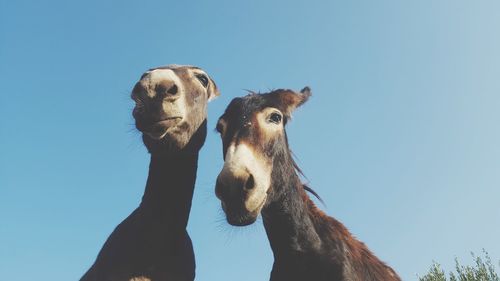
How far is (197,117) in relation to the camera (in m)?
4.58

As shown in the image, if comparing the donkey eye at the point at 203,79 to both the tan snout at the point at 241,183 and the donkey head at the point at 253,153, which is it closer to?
the donkey head at the point at 253,153

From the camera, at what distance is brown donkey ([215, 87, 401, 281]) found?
3289 millimetres

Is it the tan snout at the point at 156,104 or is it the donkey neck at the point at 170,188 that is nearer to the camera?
the tan snout at the point at 156,104

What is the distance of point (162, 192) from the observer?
4.25m

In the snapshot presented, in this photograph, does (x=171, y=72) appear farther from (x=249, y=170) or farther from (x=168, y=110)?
(x=249, y=170)

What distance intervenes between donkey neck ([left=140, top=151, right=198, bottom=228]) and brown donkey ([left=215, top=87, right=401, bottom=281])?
63 centimetres

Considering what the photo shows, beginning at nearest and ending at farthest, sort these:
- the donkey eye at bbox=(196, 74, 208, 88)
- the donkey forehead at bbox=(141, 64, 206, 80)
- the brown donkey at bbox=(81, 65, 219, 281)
Answer: the brown donkey at bbox=(81, 65, 219, 281)
the donkey forehead at bbox=(141, 64, 206, 80)
the donkey eye at bbox=(196, 74, 208, 88)

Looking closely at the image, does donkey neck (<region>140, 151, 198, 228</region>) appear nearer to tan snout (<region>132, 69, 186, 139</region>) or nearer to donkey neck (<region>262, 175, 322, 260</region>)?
tan snout (<region>132, 69, 186, 139</region>)

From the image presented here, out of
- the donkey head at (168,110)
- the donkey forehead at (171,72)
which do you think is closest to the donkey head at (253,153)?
the donkey head at (168,110)

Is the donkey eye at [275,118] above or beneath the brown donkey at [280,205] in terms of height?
above

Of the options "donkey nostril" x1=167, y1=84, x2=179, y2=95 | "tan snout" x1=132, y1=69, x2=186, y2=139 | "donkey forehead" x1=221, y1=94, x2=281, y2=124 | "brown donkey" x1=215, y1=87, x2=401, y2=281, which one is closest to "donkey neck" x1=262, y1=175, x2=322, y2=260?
"brown donkey" x1=215, y1=87, x2=401, y2=281

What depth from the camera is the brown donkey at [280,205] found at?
3.29 metres

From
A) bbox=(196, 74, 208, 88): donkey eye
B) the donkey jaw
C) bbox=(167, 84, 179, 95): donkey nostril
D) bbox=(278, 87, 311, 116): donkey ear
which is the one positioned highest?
bbox=(196, 74, 208, 88): donkey eye

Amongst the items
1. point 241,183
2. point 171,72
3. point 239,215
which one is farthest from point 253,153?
point 171,72
